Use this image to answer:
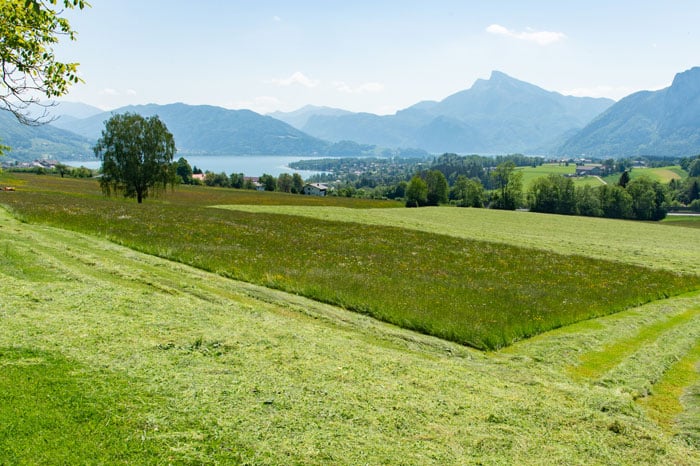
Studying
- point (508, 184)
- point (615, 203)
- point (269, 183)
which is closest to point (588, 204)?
point (615, 203)

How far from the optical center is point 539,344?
532 inches

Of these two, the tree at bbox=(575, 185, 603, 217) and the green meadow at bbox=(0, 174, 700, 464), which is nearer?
the green meadow at bbox=(0, 174, 700, 464)

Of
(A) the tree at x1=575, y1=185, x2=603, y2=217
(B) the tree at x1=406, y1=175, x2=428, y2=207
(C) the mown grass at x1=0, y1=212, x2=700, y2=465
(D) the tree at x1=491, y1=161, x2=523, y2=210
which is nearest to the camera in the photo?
(C) the mown grass at x1=0, y1=212, x2=700, y2=465

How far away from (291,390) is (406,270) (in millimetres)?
15920

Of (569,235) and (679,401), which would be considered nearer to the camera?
(679,401)

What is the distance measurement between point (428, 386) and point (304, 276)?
1141cm

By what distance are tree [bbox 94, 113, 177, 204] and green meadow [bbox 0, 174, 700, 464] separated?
40267 mm

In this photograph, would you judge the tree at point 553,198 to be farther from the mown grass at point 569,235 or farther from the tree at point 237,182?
the tree at point 237,182

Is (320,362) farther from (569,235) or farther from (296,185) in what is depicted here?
(296,185)

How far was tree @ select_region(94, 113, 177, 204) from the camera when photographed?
59.8m

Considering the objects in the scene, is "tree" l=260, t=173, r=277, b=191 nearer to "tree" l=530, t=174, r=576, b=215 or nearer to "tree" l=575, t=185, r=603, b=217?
"tree" l=530, t=174, r=576, b=215

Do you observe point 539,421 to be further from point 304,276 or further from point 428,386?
point 304,276

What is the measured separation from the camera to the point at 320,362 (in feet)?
30.1

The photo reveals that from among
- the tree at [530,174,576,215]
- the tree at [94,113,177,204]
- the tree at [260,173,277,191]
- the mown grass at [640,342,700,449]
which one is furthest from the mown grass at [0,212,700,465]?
the tree at [260,173,277,191]
